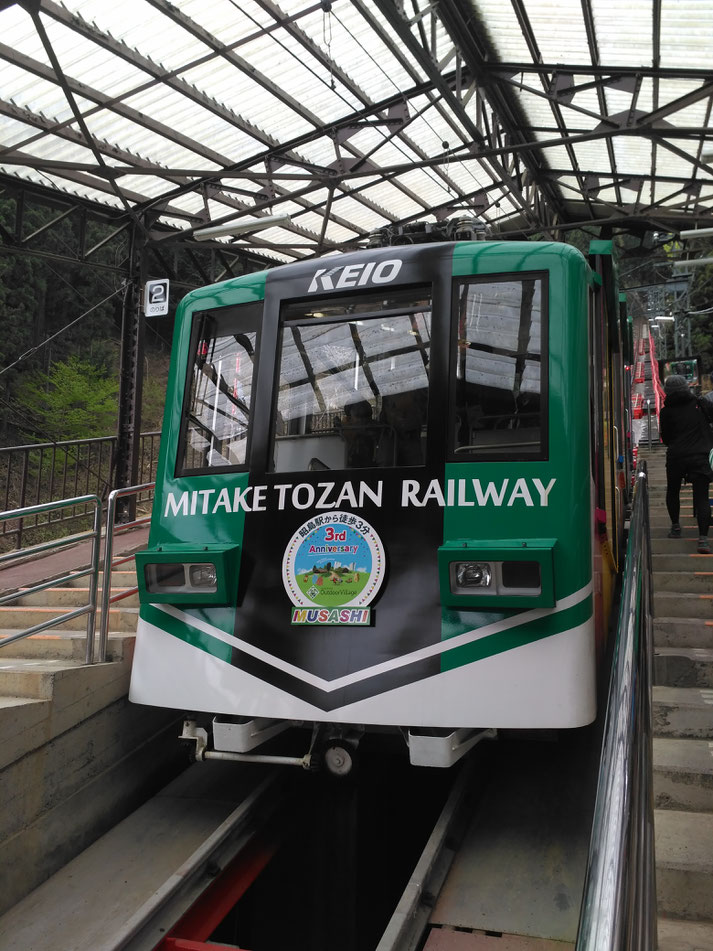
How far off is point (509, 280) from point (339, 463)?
1.32 m

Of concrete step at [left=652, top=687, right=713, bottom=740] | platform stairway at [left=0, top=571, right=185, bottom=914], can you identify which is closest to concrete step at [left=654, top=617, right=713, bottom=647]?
concrete step at [left=652, top=687, right=713, bottom=740]

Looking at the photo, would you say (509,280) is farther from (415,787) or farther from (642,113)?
(642,113)

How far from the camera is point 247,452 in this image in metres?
4.71

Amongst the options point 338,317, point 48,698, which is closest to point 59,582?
point 48,698

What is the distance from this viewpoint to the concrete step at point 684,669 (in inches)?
175

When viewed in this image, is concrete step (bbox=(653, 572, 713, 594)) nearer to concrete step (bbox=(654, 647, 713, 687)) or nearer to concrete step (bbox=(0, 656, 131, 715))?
concrete step (bbox=(654, 647, 713, 687))

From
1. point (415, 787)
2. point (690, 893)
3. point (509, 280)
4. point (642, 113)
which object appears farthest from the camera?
point (642, 113)

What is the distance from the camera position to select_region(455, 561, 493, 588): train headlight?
3934 mm

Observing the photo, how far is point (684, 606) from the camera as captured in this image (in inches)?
212

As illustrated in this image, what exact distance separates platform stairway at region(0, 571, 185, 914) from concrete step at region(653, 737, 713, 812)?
3011 mm

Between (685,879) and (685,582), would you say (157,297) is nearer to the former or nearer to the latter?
(685,582)

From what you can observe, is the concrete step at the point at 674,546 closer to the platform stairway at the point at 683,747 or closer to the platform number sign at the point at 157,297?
the platform stairway at the point at 683,747

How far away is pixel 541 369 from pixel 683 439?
132 inches

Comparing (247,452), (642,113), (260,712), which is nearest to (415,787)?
(260,712)
